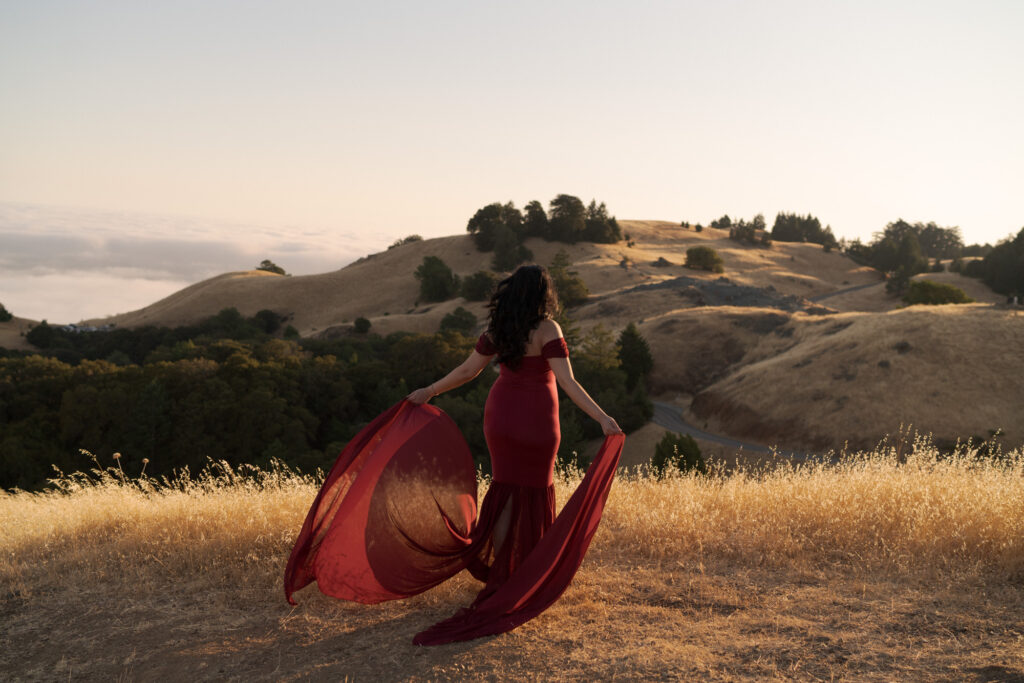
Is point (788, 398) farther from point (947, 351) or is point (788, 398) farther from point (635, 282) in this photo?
point (635, 282)

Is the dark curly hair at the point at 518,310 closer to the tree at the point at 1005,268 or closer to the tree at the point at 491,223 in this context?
the tree at the point at 1005,268

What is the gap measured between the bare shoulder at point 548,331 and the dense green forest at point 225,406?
2135cm

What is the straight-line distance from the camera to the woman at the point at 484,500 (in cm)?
502

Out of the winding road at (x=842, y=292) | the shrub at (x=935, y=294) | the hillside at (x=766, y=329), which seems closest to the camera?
the hillside at (x=766, y=329)

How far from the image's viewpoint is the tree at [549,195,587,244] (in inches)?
4031

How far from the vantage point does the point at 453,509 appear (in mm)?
5527

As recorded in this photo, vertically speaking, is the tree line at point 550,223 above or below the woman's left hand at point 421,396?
above

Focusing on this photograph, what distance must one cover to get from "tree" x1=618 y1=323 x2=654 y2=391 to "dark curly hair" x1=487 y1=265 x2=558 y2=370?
43.9 m

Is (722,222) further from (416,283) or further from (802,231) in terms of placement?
(416,283)

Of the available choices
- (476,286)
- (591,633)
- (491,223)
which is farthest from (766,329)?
(491,223)

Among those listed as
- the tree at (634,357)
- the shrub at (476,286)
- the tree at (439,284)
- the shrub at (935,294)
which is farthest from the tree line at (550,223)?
the tree at (634,357)

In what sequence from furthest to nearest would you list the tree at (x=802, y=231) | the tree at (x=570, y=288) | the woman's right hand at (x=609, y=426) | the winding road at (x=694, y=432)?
the tree at (x=802, y=231)
the tree at (x=570, y=288)
the winding road at (x=694, y=432)
the woman's right hand at (x=609, y=426)

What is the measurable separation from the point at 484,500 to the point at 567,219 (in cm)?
9927

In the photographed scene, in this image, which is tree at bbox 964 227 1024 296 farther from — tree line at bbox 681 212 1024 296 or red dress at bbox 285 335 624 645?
red dress at bbox 285 335 624 645
